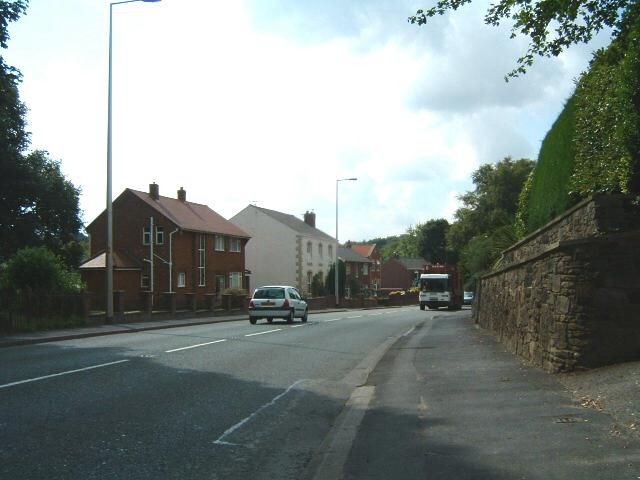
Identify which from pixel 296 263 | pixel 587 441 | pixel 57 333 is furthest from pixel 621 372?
pixel 296 263

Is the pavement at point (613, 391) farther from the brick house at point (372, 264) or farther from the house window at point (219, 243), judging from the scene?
the brick house at point (372, 264)

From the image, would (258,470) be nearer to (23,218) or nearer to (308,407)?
(308,407)

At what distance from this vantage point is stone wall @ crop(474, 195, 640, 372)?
9.05 meters

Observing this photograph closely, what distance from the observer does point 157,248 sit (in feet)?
163

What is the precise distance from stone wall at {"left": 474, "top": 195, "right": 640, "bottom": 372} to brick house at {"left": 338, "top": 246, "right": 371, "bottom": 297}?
70194 millimetres

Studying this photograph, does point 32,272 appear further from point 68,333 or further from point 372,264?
point 372,264

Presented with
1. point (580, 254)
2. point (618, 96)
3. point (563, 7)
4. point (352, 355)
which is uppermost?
point (563, 7)

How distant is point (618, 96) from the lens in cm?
980

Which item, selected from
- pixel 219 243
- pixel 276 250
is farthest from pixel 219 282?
pixel 276 250

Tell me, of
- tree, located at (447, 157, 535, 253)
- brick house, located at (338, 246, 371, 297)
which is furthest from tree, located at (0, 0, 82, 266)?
brick house, located at (338, 246, 371, 297)

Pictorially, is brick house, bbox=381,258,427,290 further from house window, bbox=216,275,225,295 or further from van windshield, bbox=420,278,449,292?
van windshield, bbox=420,278,449,292

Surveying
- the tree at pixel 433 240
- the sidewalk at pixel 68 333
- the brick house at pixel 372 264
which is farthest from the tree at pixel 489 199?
the tree at pixel 433 240

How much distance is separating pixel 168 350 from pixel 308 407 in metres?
7.91

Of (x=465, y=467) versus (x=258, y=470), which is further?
(x=258, y=470)
